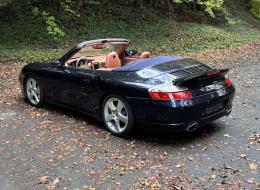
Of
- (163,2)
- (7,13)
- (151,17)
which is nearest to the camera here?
(7,13)

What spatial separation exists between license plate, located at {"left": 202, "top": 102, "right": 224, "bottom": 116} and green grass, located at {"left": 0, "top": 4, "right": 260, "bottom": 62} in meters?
9.44

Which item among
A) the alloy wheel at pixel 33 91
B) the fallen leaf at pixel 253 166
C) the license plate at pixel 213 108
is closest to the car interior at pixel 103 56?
the alloy wheel at pixel 33 91

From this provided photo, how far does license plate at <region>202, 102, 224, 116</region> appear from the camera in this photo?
20.4 feet

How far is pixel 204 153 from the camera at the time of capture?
5.91m

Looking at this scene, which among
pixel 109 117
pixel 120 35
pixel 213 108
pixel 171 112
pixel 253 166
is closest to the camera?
pixel 253 166

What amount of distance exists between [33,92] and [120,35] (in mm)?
11076

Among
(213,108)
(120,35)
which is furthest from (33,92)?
(120,35)

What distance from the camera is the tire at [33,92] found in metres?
8.33

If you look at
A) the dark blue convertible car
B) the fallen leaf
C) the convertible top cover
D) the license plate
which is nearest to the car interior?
the dark blue convertible car

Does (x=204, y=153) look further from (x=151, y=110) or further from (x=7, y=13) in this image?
(x=7, y=13)

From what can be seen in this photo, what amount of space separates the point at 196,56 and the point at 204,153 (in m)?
10.3

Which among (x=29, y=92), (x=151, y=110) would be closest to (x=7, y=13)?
(x=29, y=92)

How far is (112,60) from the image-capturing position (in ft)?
24.4

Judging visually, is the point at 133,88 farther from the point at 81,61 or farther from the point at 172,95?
the point at 81,61
